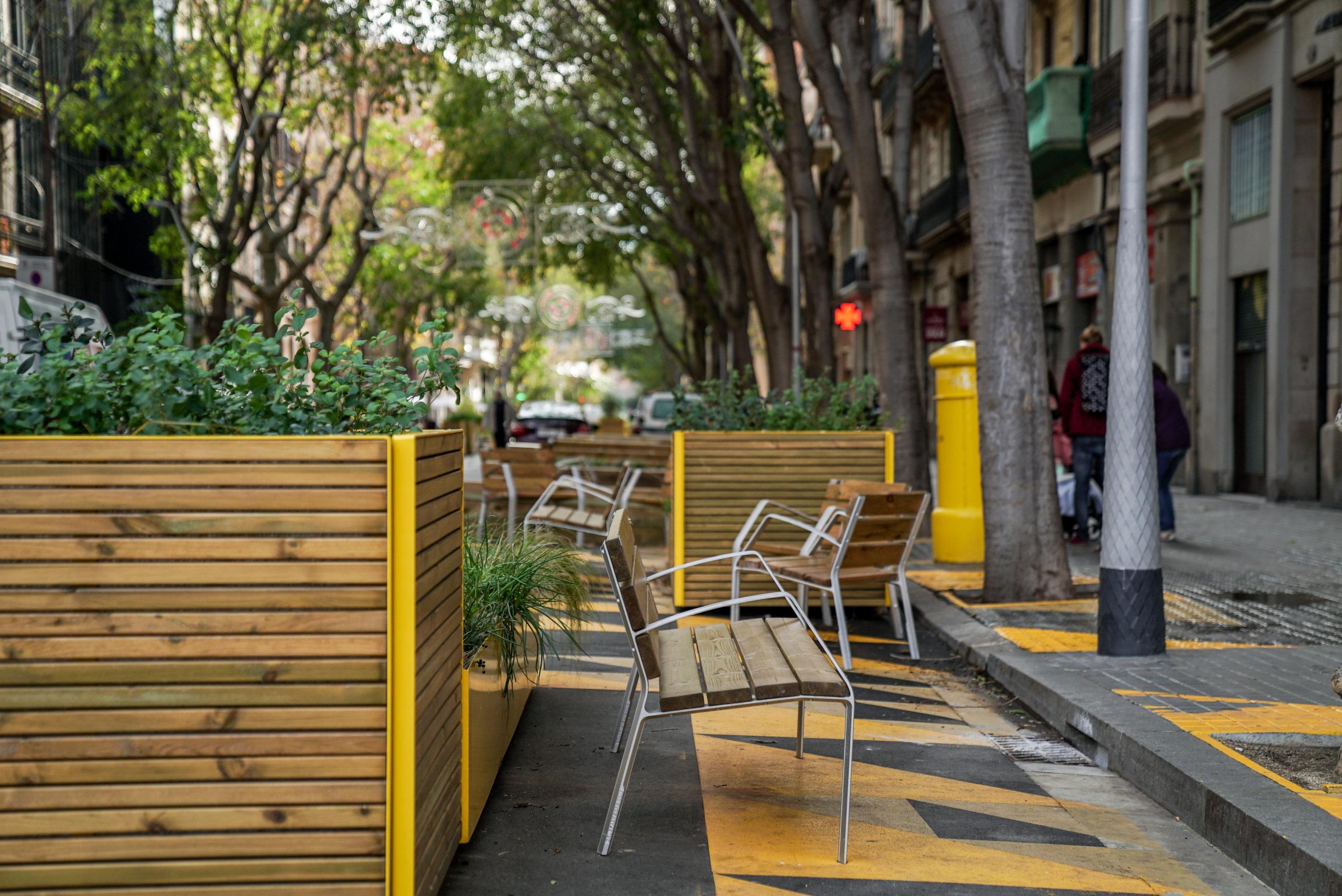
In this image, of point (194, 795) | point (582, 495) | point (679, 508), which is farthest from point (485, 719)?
point (582, 495)

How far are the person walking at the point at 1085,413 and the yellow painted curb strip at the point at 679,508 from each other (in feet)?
15.1

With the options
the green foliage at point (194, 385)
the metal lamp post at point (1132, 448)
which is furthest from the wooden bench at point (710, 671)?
the metal lamp post at point (1132, 448)

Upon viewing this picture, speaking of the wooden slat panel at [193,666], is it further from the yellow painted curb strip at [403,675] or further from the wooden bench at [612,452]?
the wooden bench at [612,452]

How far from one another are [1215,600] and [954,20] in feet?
13.4

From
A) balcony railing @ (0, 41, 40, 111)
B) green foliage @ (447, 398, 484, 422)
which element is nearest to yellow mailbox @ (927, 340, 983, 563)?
balcony railing @ (0, 41, 40, 111)

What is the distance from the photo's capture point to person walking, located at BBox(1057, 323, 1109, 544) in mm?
12430

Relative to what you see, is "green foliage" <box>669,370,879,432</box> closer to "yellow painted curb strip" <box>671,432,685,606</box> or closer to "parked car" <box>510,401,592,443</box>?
"yellow painted curb strip" <box>671,432,685,606</box>

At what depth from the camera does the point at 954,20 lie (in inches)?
361

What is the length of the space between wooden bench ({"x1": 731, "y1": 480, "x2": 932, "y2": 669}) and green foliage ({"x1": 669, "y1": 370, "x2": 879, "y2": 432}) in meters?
1.17

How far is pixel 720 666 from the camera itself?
4812 millimetres

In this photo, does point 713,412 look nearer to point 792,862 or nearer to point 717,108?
point 792,862

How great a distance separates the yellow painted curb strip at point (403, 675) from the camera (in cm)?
339

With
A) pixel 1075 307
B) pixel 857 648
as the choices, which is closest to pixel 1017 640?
pixel 857 648

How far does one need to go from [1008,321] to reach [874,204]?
3912 mm
